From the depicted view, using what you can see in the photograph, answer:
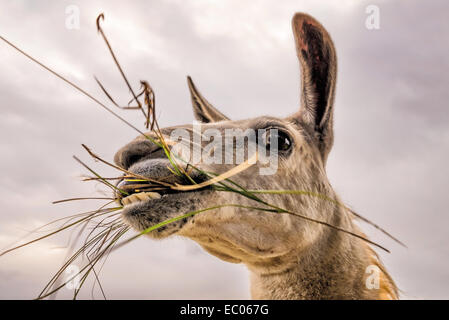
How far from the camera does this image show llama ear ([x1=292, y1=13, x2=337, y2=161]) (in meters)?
3.13

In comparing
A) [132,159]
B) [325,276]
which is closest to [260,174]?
[132,159]

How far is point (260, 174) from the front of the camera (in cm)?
253

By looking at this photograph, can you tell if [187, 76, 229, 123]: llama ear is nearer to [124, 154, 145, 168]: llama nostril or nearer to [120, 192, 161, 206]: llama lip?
[124, 154, 145, 168]: llama nostril

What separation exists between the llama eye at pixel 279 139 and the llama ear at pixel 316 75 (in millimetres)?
593

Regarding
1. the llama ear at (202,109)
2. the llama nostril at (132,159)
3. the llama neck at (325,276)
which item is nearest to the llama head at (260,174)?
the llama nostril at (132,159)

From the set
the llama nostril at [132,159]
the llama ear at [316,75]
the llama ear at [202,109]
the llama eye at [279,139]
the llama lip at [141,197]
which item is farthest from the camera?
the llama ear at [202,109]

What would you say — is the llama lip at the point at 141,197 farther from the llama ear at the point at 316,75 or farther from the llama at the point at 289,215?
the llama ear at the point at 316,75

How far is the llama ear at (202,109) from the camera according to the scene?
3979 mm

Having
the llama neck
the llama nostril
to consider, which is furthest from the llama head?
the llama neck

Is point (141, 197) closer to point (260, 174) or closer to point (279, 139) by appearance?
point (260, 174)

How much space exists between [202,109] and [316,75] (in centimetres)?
128
